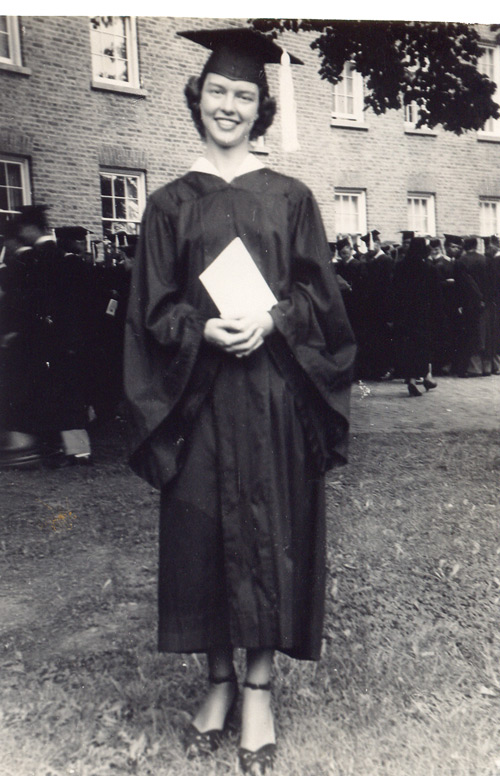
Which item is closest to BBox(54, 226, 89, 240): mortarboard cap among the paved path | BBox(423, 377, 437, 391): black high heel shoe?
the paved path

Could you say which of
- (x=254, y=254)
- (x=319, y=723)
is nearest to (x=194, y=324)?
(x=254, y=254)

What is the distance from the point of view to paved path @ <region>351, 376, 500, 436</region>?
3939mm

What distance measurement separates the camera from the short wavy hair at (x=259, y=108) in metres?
2.12

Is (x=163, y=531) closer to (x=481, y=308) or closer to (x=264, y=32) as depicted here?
(x=264, y=32)

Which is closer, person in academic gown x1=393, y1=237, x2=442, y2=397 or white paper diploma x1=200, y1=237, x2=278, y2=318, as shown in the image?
white paper diploma x1=200, y1=237, x2=278, y2=318

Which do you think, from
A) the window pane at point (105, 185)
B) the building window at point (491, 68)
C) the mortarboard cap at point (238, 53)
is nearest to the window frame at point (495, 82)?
the building window at point (491, 68)

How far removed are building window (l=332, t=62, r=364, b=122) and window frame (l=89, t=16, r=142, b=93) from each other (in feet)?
2.52

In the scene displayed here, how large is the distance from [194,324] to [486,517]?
2302 mm

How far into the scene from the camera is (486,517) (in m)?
3.75

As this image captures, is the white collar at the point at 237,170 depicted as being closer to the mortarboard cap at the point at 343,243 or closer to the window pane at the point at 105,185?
the window pane at the point at 105,185

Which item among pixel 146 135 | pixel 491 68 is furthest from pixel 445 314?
pixel 146 135

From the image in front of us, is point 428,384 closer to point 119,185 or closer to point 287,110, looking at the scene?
point 119,185

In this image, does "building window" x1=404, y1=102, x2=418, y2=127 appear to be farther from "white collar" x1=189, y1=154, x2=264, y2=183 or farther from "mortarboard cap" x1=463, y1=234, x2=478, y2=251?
"white collar" x1=189, y1=154, x2=264, y2=183

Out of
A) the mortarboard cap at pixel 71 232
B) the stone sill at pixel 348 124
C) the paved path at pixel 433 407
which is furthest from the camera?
the paved path at pixel 433 407
